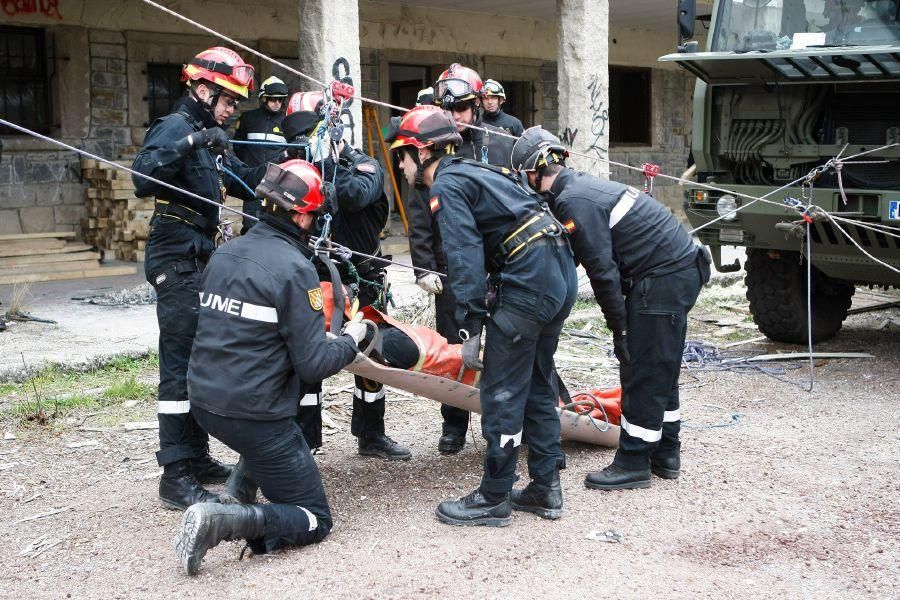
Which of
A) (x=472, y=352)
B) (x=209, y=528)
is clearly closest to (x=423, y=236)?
(x=472, y=352)

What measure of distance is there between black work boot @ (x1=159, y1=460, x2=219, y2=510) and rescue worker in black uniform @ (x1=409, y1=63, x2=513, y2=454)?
1510mm

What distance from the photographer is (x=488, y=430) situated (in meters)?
4.66

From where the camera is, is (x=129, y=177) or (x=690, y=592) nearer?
(x=690, y=592)

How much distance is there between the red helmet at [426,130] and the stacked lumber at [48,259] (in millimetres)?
6794

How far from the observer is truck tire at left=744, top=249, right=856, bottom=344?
27.1 feet

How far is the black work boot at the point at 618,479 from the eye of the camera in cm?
517

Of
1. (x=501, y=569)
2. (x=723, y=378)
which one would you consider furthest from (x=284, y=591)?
(x=723, y=378)

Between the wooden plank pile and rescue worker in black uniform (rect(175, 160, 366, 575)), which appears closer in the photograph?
rescue worker in black uniform (rect(175, 160, 366, 575))

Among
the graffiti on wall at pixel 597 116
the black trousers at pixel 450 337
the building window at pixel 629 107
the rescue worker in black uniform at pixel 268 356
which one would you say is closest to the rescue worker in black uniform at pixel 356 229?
the black trousers at pixel 450 337

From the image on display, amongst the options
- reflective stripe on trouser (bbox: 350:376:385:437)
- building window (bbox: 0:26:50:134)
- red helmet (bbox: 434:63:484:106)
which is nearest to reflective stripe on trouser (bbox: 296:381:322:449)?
reflective stripe on trouser (bbox: 350:376:385:437)

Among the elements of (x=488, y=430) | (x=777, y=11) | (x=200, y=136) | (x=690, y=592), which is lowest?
(x=690, y=592)

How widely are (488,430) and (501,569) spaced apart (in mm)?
715

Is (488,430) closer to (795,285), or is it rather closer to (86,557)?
(86,557)

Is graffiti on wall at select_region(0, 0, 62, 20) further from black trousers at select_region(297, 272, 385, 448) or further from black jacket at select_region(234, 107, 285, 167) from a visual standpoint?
black trousers at select_region(297, 272, 385, 448)
